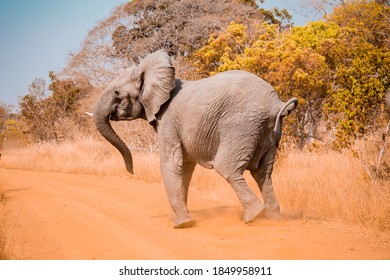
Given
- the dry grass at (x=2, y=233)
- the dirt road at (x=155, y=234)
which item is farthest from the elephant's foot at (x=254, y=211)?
the dry grass at (x=2, y=233)

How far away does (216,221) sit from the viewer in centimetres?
684

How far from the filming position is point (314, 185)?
26.9ft

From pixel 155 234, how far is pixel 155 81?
7.00ft

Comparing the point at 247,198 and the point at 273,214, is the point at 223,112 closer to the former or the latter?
the point at 247,198

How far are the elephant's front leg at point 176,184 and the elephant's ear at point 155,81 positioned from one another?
0.65 m

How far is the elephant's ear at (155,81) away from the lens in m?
6.62

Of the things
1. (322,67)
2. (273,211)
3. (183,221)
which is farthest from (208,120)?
(322,67)

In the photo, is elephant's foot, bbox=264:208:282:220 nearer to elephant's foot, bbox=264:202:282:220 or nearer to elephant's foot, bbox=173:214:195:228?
elephant's foot, bbox=264:202:282:220

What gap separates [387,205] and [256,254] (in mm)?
2142

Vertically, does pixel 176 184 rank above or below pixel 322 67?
below

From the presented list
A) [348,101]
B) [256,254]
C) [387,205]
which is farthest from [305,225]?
[348,101]

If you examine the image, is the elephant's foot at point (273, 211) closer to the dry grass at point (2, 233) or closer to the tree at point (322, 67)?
the tree at point (322, 67)

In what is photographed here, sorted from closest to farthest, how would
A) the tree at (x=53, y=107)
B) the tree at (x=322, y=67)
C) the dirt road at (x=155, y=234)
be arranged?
1. the dirt road at (x=155, y=234)
2. the tree at (x=322, y=67)
3. the tree at (x=53, y=107)

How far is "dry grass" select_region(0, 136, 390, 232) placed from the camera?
6.36 m
